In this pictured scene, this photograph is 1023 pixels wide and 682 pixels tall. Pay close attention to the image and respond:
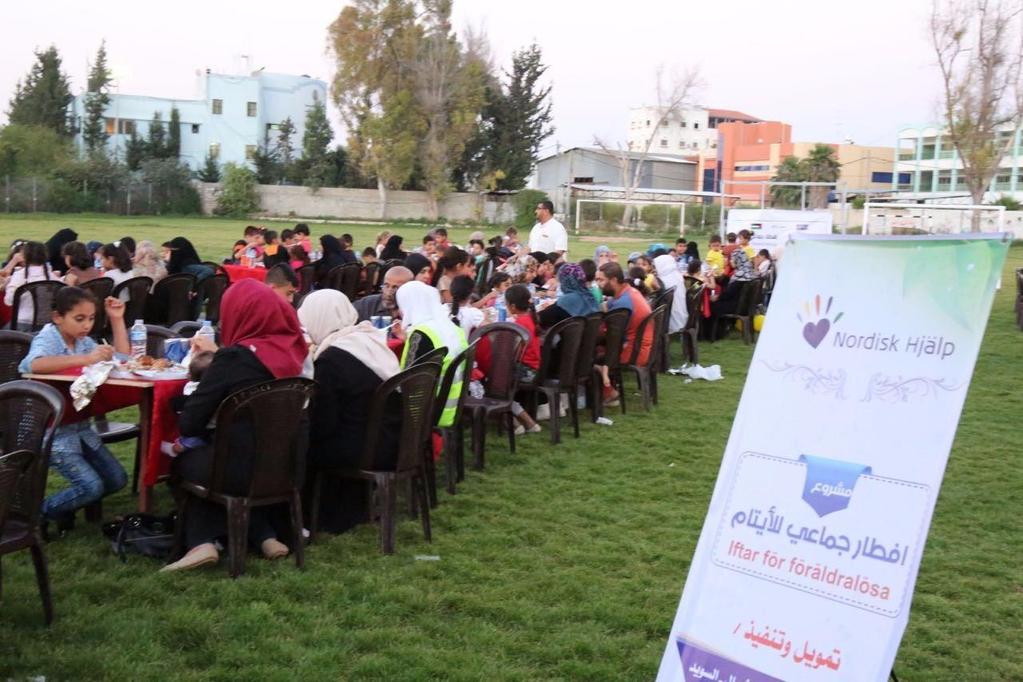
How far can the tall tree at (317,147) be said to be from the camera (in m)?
60.2

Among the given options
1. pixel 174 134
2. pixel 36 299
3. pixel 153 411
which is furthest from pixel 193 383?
pixel 174 134

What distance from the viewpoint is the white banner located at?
270 cm

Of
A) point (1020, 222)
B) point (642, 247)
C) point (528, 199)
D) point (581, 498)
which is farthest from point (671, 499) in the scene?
point (528, 199)

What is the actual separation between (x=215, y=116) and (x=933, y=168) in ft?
157

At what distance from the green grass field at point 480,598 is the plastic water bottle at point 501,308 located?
2.07 m

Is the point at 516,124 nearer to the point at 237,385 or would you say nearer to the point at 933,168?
the point at 933,168

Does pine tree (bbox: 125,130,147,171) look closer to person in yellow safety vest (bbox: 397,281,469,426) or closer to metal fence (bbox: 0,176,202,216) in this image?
metal fence (bbox: 0,176,202,216)

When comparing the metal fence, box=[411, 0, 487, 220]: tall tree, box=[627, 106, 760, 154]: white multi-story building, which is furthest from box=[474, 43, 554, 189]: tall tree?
box=[627, 106, 760, 154]: white multi-story building

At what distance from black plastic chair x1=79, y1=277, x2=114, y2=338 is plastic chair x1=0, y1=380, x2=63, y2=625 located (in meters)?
4.77

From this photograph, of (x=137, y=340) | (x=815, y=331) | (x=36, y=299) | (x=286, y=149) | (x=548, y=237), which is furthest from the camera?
(x=286, y=149)

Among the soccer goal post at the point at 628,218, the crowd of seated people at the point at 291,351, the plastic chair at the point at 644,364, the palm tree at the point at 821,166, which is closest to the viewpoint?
the crowd of seated people at the point at 291,351

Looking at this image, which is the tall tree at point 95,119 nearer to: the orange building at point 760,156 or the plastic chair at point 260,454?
the orange building at point 760,156

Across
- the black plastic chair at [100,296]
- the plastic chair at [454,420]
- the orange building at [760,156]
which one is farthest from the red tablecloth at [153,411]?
the orange building at [760,156]

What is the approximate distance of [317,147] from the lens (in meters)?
61.2
